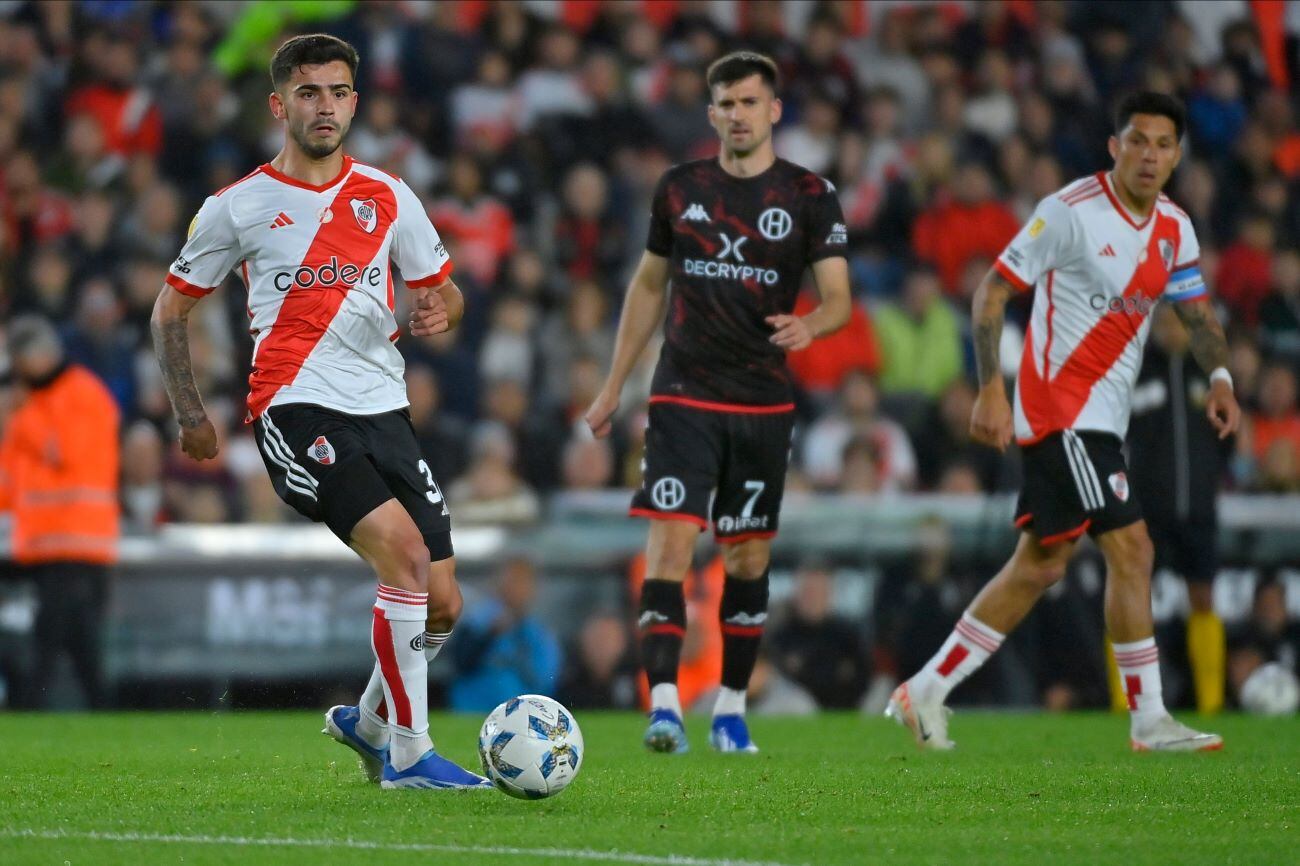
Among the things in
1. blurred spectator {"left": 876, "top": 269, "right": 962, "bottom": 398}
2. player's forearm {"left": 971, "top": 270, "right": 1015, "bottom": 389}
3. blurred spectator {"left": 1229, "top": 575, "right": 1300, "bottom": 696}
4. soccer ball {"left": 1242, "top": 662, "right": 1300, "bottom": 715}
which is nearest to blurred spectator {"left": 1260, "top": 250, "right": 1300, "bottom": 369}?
blurred spectator {"left": 876, "top": 269, "right": 962, "bottom": 398}

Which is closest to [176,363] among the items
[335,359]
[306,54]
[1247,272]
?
[335,359]

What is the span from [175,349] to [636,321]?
2361 millimetres

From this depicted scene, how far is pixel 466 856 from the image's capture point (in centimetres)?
442

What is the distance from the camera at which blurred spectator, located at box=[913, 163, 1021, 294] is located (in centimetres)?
1501

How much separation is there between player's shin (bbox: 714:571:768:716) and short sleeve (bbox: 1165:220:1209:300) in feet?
6.24

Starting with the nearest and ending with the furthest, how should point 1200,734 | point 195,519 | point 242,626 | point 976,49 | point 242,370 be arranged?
point 1200,734, point 242,626, point 195,519, point 242,370, point 976,49

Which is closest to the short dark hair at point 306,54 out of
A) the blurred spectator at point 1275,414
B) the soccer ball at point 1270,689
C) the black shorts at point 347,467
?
the black shorts at point 347,467

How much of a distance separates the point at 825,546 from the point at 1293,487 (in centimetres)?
291

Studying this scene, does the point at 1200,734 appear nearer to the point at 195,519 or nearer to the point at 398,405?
the point at 398,405

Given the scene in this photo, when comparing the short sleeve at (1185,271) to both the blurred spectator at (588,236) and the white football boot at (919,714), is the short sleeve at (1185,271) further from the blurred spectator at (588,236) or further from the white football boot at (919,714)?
the blurred spectator at (588,236)

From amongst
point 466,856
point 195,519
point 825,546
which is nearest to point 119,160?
point 195,519

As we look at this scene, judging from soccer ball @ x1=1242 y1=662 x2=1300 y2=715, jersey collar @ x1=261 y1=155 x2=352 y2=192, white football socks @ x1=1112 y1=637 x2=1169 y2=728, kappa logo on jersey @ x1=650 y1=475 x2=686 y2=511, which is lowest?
soccer ball @ x1=1242 y1=662 x2=1300 y2=715

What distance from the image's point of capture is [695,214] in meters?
7.75

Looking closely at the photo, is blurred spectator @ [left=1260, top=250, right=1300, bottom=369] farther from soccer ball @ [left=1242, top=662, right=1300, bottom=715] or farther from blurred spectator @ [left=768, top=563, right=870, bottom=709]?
blurred spectator @ [left=768, top=563, right=870, bottom=709]
